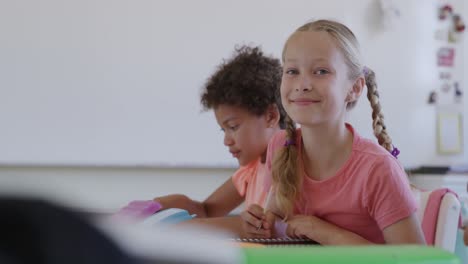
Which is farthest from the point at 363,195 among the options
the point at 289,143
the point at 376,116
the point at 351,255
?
the point at 351,255

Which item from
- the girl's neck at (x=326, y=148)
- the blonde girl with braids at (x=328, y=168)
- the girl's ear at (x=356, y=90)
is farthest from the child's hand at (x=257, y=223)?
the girl's ear at (x=356, y=90)

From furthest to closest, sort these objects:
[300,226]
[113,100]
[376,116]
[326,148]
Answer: [113,100]
[376,116]
[326,148]
[300,226]

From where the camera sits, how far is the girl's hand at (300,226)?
1.05 m

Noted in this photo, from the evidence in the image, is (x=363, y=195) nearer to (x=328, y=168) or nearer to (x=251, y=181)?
(x=328, y=168)

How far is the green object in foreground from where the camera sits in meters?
0.30

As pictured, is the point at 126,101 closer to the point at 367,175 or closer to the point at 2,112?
the point at 2,112

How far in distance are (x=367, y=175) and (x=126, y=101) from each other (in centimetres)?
169

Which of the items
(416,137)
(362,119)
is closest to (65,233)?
(362,119)

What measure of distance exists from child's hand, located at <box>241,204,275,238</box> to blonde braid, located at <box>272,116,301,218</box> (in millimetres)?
29

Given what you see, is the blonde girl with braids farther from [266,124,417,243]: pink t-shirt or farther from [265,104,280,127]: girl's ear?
[265,104,280,127]: girl's ear

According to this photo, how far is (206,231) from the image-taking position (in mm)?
244

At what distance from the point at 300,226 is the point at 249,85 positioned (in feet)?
2.34

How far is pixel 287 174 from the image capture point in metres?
1.19

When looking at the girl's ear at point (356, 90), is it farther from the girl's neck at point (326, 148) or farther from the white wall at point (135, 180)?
the white wall at point (135, 180)
